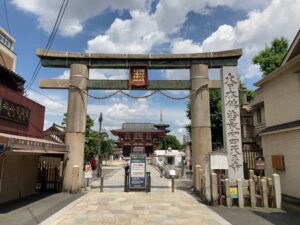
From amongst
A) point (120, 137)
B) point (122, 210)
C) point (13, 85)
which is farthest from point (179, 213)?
point (120, 137)

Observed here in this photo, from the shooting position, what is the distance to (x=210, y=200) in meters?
11.1

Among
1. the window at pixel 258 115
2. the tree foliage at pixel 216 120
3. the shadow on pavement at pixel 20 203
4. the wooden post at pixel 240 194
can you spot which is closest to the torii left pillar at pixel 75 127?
the shadow on pavement at pixel 20 203

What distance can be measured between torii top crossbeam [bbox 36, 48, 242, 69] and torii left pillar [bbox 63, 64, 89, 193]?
545 mm

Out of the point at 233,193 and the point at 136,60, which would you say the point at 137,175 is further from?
the point at 136,60

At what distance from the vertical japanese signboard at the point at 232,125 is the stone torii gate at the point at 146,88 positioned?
53 millimetres

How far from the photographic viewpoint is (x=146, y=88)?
1579 centimetres

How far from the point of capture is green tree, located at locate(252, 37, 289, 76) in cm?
2486

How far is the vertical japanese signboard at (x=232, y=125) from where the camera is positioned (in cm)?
1316

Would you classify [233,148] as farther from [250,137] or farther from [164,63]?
[250,137]

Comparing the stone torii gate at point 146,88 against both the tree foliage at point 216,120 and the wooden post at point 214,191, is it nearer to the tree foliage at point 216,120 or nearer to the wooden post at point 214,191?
the wooden post at point 214,191

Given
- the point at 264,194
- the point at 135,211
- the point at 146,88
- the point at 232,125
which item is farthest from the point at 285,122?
the point at 135,211

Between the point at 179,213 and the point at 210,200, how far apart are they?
224 cm

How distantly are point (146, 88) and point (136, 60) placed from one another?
183 cm

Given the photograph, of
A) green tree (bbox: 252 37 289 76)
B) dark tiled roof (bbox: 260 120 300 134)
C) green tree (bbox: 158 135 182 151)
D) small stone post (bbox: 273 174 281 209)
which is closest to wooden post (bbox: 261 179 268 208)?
small stone post (bbox: 273 174 281 209)
